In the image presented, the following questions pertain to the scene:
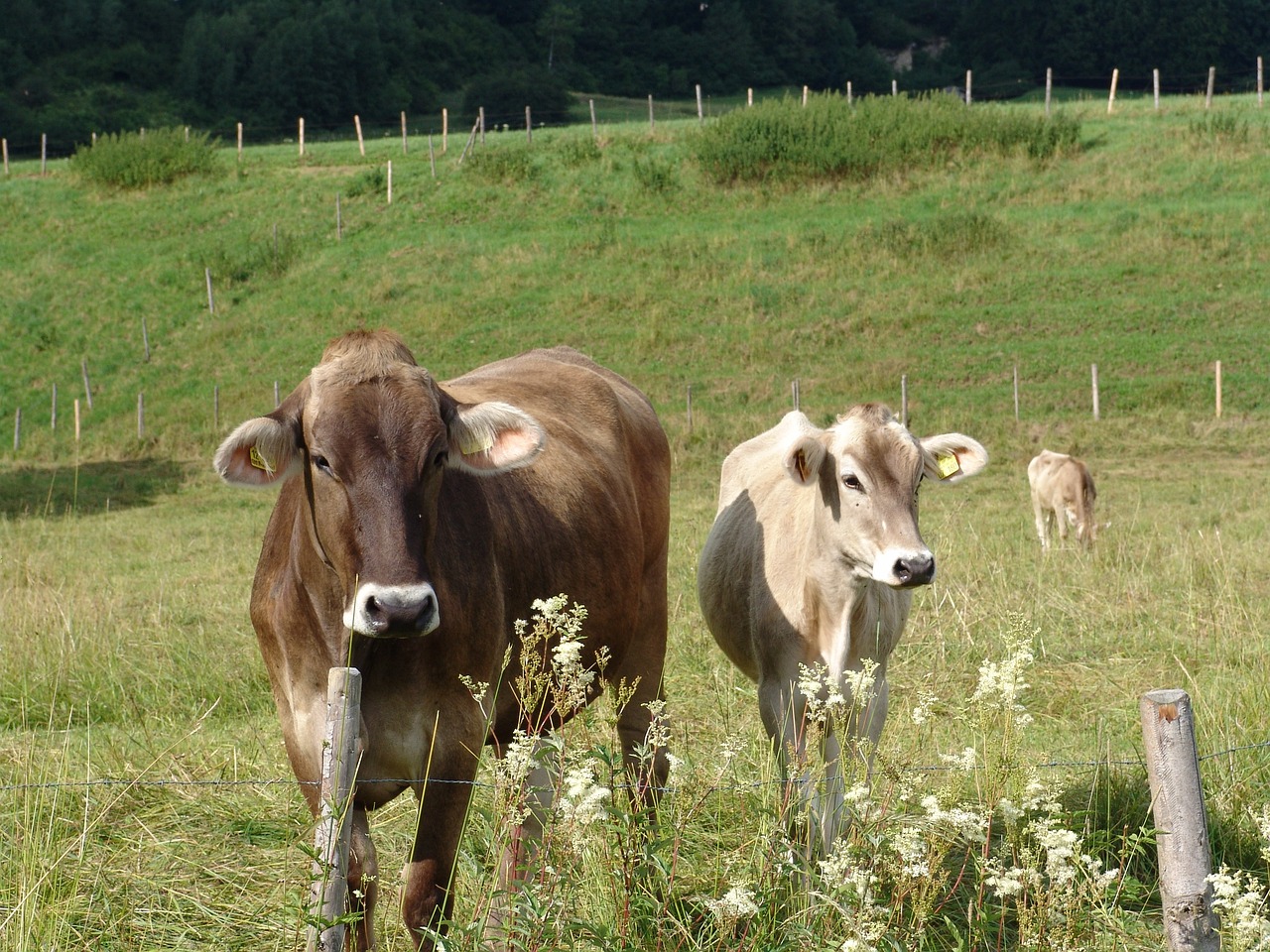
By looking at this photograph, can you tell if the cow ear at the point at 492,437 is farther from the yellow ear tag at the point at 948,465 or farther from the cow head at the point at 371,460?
the yellow ear tag at the point at 948,465

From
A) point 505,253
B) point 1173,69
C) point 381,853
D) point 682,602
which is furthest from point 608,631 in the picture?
point 1173,69

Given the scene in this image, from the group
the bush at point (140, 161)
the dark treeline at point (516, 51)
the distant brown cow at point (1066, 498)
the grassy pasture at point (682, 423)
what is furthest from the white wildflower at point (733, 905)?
the dark treeline at point (516, 51)

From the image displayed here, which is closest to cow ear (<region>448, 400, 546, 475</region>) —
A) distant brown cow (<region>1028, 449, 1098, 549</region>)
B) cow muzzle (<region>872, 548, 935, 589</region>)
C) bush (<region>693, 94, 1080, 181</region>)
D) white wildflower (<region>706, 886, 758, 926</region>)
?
white wildflower (<region>706, 886, 758, 926</region>)

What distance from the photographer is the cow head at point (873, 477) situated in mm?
4961

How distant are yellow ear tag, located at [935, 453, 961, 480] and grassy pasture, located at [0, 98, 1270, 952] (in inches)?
29.7

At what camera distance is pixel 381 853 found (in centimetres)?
471

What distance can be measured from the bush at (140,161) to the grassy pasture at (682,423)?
826mm

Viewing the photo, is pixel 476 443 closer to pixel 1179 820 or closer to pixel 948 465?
pixel 1179 820

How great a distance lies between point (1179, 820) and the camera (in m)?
3.05

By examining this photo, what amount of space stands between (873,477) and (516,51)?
316 feet

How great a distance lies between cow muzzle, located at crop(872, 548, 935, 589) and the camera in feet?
15.5

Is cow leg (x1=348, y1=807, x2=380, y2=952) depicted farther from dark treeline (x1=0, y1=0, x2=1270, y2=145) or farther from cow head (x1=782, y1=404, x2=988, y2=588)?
dark treeline (x1=0, y1=0, x2=1270, y2=145)

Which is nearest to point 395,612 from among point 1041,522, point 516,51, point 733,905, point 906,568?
point 733,905

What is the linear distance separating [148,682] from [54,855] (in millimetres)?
2989
